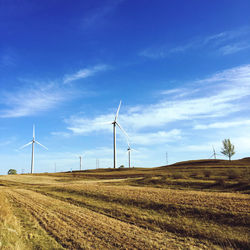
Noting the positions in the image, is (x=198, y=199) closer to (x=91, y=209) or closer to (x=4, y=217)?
(x=91, y=209)

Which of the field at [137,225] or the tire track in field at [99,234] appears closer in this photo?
the tire track in field at [99,234]

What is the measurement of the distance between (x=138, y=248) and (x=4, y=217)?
35.2 feet

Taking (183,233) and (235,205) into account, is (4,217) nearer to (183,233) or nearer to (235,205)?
(183,233)

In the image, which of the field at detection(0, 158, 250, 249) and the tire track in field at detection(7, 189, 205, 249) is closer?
the tire track in field at detection(7, 189, 205, 249)

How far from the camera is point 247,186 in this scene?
91.7 feet

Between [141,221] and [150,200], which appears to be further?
[150,200]

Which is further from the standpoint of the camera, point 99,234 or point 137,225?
point 137,225

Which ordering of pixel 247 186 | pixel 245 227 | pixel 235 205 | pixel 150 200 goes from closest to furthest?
1. pixel 245 227
2. pixel 235 205
3. pixel 150 200
4. pixel 247 186

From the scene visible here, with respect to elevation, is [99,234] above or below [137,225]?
above

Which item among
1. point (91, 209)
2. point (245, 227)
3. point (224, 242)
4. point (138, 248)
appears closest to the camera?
point (138, 248)

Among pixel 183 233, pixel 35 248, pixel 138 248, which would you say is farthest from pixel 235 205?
pixel 35 248

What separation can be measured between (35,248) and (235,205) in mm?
15047

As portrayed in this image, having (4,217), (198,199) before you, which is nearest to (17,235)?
(4,217)

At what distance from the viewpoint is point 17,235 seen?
42.9 ft
